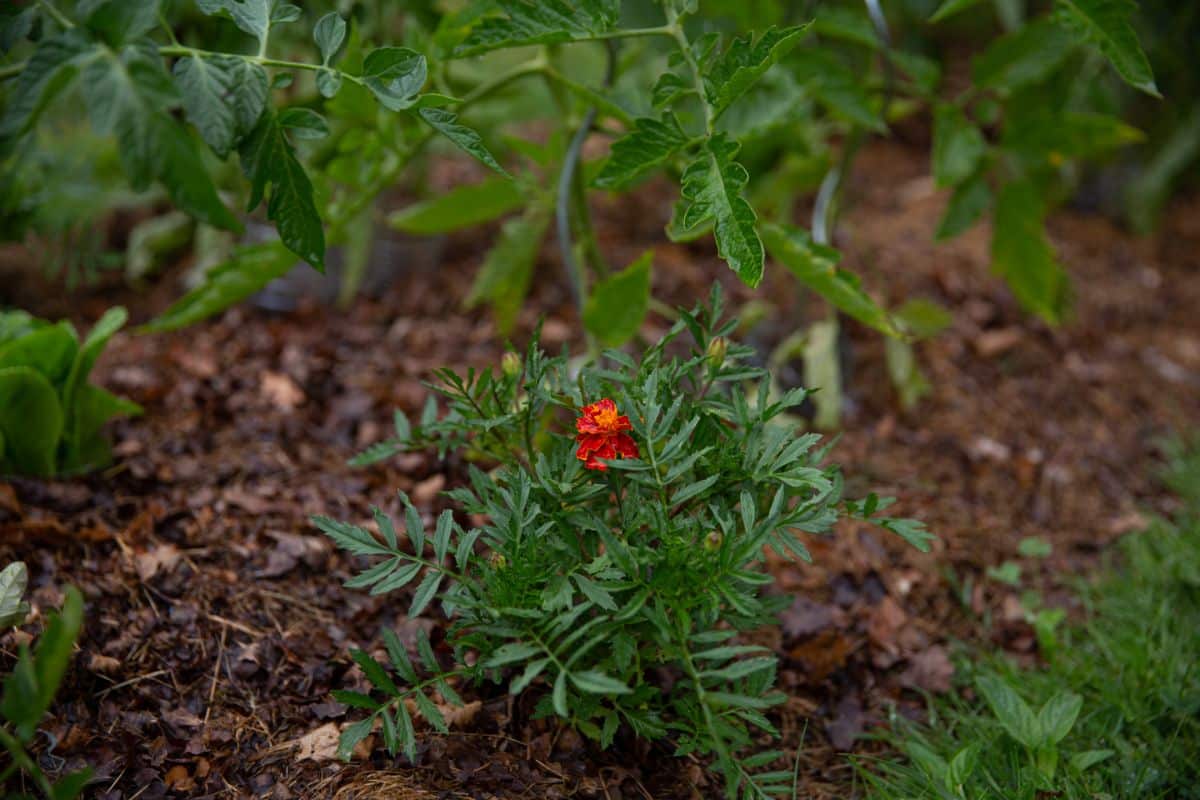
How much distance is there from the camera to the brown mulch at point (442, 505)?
1170 mm


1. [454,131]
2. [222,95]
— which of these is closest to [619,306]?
[454,131]

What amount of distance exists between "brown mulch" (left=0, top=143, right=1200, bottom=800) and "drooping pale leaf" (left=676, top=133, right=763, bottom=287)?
619 mm

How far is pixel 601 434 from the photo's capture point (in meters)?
1.09

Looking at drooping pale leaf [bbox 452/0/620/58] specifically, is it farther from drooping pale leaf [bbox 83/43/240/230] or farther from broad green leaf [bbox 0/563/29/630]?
broad green leaf [bbox 0/563/29/630]

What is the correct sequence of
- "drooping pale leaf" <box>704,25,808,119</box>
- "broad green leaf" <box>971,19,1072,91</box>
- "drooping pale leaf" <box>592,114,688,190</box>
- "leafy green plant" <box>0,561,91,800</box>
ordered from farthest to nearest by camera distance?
1. "broad green leaf" <box>971,19,1072,91</box>
2. "drooping pale leaf" <box>592,114,688,190</box>
3. "drooping pale leaf" <box>704,25,808,119</box>
4. "leafy green plant" <box>0,561,91,800</box>

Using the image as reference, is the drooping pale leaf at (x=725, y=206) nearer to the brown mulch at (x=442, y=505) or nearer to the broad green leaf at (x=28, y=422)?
the brown mulch at (x=442, y=505)

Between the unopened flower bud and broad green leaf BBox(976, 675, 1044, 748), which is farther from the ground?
the unopened flower bud

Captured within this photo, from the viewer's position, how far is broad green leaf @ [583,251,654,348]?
155 centimetres

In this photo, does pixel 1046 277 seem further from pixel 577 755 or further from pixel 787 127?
pixel 577 755

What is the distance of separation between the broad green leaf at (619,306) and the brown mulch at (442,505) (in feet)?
1.26

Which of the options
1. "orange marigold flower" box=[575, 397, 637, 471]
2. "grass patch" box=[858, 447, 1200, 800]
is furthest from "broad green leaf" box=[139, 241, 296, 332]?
"grass patch" box=[858, 447, 1200, 800]

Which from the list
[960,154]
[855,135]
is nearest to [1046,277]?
[960,154]

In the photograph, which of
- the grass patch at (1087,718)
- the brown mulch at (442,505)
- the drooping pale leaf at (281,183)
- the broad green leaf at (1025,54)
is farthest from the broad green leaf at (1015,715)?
the broad green leaf at (1025,54)

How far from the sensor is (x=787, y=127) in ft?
6.07
